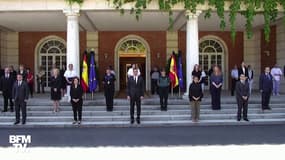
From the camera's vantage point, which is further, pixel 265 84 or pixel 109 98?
pixel 265 84

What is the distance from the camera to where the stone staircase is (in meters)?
15.0

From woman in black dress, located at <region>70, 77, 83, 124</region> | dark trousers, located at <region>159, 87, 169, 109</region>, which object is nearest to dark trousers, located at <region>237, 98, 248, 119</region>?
dark trousers, located at <region>159, 87, 169, 109</region>

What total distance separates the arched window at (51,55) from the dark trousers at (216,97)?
11.6m

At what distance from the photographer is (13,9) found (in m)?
17.4

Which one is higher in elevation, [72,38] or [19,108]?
[72,38]

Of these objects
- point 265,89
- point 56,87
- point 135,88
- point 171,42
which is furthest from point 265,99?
point 171,42

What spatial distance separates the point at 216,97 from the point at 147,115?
8.59 feet

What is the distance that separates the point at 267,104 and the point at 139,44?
10661 mm

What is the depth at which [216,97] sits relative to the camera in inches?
637

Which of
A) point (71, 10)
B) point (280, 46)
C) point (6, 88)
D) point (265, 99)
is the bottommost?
point (265, 99)

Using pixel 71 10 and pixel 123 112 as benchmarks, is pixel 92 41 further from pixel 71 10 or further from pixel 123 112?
pixel 123 112

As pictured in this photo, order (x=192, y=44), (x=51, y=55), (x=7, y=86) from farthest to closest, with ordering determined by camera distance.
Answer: (x=51, y=55) → (x=192, y=44) → (x=7, y=86)

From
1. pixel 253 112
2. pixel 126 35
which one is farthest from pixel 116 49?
pixel 253 112

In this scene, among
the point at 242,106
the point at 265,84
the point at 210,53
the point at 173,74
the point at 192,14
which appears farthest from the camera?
the point at 210,53
